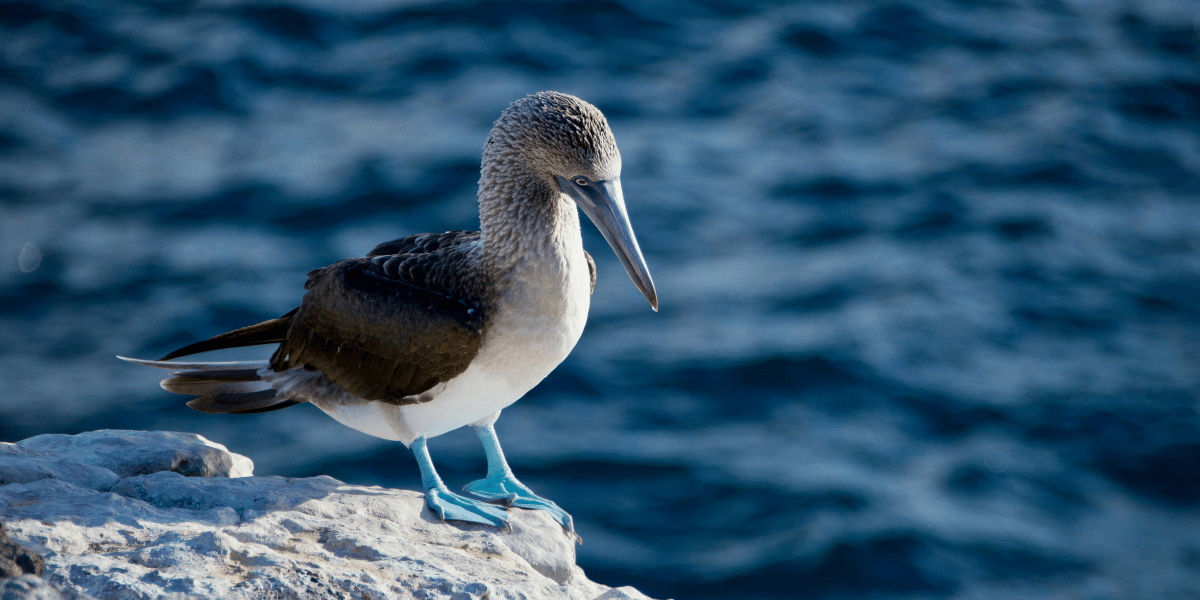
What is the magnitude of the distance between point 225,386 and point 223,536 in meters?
1.78

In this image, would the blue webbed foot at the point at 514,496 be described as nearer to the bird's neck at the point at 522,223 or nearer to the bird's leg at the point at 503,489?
the bird's leg at the point at 503,489

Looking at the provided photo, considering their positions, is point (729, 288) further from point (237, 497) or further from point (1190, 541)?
point (237, 497)

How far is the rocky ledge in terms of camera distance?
3.90 m

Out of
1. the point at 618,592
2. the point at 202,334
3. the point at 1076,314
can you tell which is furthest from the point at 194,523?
the point at 1076,314

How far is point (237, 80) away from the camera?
44.2 ft

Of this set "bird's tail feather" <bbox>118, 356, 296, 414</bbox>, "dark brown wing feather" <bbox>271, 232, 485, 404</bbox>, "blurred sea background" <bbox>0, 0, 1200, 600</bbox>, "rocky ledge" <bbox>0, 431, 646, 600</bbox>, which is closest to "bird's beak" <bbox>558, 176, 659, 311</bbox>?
"dark brown wing feather" <bbox>271, 232, 485, 404</bbox>

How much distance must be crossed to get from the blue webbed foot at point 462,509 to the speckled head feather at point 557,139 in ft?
5.63

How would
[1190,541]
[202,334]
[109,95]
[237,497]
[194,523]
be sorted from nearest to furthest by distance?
[194,523]
[237,497]
[1190,541]
[202,334]
[109,95]

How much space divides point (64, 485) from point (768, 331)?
764cm

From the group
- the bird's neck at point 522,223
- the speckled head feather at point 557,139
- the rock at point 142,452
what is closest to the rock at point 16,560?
the rock at point 142,452

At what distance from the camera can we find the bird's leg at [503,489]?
5637 mm

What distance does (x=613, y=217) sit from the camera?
5.01 meters

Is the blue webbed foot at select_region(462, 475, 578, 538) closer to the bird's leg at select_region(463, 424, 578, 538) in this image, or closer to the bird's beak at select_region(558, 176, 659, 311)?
the bird's leg at select_region(463, 424, 578, 538)

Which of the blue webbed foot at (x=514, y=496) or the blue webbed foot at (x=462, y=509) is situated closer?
the blue webbed foot at (x=462, y=509)
